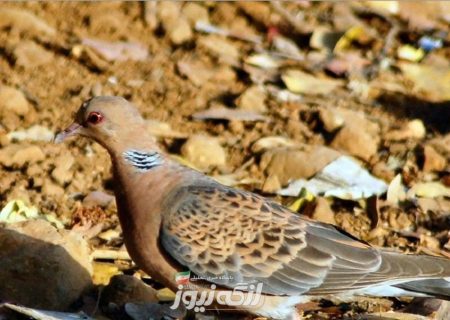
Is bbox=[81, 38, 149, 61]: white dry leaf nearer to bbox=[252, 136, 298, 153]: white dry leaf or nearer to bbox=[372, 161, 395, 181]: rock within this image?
bbox=[252, 136, 298, 153]: white dry leaf

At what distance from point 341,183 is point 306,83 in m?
1.62

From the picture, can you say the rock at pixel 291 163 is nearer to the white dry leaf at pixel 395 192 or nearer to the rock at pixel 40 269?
the white dry leaf at pixel 395 192

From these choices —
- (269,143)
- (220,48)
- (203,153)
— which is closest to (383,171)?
(269,143)

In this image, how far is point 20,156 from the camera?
7438mm

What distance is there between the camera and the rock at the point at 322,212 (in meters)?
7.09

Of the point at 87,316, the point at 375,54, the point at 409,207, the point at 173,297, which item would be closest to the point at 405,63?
the point at 375,54

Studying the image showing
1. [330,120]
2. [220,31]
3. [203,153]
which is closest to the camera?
[203,153]

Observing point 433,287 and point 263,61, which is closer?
point 433,287

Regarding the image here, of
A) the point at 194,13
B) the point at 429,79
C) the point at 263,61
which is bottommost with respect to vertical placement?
the point at 263,61

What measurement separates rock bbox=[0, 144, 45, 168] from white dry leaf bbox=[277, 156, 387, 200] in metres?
1.69

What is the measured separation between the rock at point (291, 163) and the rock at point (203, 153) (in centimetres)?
32

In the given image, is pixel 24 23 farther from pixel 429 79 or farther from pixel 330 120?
pixel 429 79
